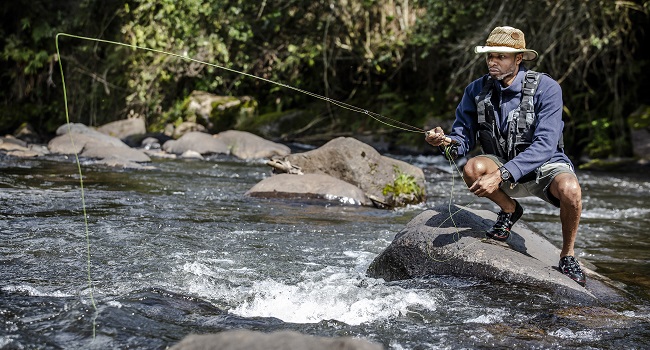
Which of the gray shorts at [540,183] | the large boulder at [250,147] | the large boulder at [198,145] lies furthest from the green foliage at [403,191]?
the large boulder at [198,145]

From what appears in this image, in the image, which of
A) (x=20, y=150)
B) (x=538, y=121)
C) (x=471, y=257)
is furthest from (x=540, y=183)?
(x=20, y=150)

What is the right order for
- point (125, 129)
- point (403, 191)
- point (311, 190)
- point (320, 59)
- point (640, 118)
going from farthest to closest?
point (125, 129), point (320, 59), point (640, 118), point (403, 191), point (311, 190)

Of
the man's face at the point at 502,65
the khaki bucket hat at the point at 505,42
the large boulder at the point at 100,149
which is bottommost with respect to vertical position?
the large boulder at the point at 100,149

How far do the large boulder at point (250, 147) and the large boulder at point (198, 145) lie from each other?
0.54 ft

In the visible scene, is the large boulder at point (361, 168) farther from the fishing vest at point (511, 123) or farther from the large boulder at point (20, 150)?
the large boulder at point (20, 150)

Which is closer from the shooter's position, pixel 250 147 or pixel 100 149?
pixel 100 149

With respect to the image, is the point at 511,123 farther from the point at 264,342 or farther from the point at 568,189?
the point at 264,342

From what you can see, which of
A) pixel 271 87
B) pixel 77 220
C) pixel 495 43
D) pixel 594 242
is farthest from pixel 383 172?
pixel 271 87

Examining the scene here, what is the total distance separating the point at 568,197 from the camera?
489 centimetres

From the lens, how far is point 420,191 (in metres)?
9.78

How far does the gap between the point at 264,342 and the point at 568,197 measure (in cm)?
313

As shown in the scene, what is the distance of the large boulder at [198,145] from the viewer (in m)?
15.4

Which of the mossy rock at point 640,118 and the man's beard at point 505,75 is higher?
the man's beard at point 505,75

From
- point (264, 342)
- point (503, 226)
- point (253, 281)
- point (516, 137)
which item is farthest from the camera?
point (503, 226)
